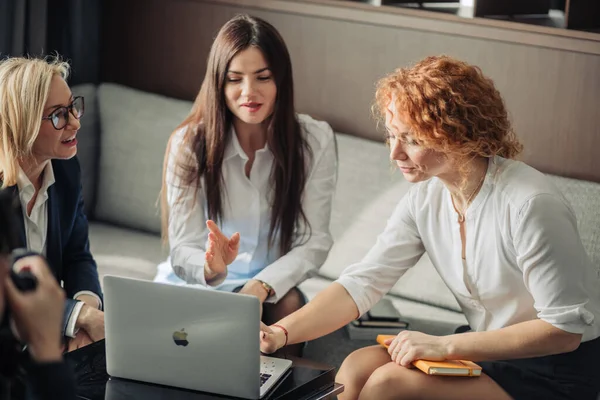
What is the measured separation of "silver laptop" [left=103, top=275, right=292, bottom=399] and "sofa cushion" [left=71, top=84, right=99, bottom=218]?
5.12ft

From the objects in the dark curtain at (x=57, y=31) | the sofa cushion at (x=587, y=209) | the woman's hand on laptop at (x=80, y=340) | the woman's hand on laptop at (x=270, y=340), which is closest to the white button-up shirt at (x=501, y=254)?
the woman's hand on laptop at (x=270, y=340)

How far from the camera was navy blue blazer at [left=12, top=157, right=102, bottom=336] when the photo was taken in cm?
230

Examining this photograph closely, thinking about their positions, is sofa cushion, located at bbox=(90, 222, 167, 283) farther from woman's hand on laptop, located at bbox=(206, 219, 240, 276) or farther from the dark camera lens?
the dark camera lens

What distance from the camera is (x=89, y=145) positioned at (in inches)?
132

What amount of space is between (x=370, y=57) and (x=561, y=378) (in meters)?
1.42

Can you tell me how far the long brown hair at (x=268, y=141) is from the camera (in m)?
2.56

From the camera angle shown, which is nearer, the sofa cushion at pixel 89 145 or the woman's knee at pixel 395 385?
the woman's knee at pixel 395 385

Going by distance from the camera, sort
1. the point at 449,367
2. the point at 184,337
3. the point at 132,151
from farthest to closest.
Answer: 1. the point at 132,151
2. the point at 449,367
3. the point at 184,337

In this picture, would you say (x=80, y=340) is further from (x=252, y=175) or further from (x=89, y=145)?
(x=89, y=145)

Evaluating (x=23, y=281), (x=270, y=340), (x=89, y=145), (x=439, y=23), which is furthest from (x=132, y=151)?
(x=23, y=281)

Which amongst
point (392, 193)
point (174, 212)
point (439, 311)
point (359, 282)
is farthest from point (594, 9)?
point (174, 212)

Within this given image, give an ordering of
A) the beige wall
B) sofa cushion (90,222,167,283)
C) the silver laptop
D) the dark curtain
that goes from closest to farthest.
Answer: the silver laptop → the beige wall → sofa cushion (90,222,167,283) → the dark curtain

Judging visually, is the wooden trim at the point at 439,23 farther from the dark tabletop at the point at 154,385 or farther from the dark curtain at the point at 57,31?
the dark tabletop at the point at 154,385

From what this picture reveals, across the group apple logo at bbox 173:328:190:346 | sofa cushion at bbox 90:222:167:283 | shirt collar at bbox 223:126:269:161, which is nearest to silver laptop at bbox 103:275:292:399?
apple logo at bbox 173:328:190:346
